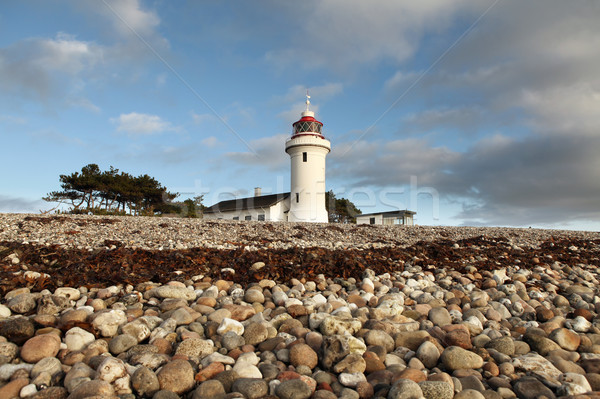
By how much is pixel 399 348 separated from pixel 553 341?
4.43 feet

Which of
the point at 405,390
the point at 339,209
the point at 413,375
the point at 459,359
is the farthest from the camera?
the point at 339,209

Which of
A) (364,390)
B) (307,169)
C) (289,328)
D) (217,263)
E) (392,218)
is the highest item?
(307,169)

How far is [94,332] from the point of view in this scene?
291 cm

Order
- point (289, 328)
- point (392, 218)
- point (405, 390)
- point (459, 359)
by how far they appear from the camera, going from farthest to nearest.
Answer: point (392, 218) → point (289, 328) → point (459, 359) → point (405, 390)

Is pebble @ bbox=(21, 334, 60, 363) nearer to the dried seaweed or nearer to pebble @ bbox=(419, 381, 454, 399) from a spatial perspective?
the dried seaweed

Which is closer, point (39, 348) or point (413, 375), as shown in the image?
point (413, 375)

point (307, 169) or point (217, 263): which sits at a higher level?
point (307, 169)

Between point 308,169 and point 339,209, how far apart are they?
15.2 metres

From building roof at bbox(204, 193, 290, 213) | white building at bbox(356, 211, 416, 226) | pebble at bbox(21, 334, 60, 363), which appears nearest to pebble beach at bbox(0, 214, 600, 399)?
pebble at bbox(21, 334, 60, 363)

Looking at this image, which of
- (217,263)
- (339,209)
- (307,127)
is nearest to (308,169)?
(307,127)

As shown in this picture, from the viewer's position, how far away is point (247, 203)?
31406 millimetres

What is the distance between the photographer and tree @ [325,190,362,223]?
128ft

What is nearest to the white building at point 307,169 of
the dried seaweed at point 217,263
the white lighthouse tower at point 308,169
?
the white lighthouse tower at point 308,169

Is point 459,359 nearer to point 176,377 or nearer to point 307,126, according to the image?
point 176,377
